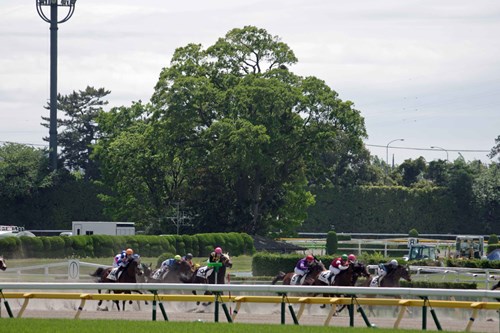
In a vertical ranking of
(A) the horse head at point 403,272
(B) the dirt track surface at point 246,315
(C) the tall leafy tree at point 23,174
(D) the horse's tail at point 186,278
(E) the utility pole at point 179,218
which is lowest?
(B) the dirt track surface at point 246,315

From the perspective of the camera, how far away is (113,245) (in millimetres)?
50656

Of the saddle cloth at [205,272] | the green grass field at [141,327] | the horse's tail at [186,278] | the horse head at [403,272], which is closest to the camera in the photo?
the green grass field at [141,327]

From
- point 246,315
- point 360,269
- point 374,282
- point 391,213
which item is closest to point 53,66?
point 391,213

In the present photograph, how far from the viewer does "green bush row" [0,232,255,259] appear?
47.8 metres

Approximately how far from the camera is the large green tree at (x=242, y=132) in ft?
196

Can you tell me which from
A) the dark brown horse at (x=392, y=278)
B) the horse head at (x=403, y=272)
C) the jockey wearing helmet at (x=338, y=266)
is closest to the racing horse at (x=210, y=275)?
the jockey wearing helmet at (x=338, y=266)

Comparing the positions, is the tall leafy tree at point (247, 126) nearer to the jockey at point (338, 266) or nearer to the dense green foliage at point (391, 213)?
the dense green foliage at point (391, 213)

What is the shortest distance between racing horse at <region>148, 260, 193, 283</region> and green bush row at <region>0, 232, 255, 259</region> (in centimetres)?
1870

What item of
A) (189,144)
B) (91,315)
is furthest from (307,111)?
(91,315)

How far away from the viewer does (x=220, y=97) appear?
60.8 metres

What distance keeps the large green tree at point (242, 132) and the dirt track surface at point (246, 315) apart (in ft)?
111

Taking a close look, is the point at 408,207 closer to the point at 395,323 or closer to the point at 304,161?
the point at 304,161

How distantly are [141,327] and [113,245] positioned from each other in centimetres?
3197

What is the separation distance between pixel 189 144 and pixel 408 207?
69.7ft
